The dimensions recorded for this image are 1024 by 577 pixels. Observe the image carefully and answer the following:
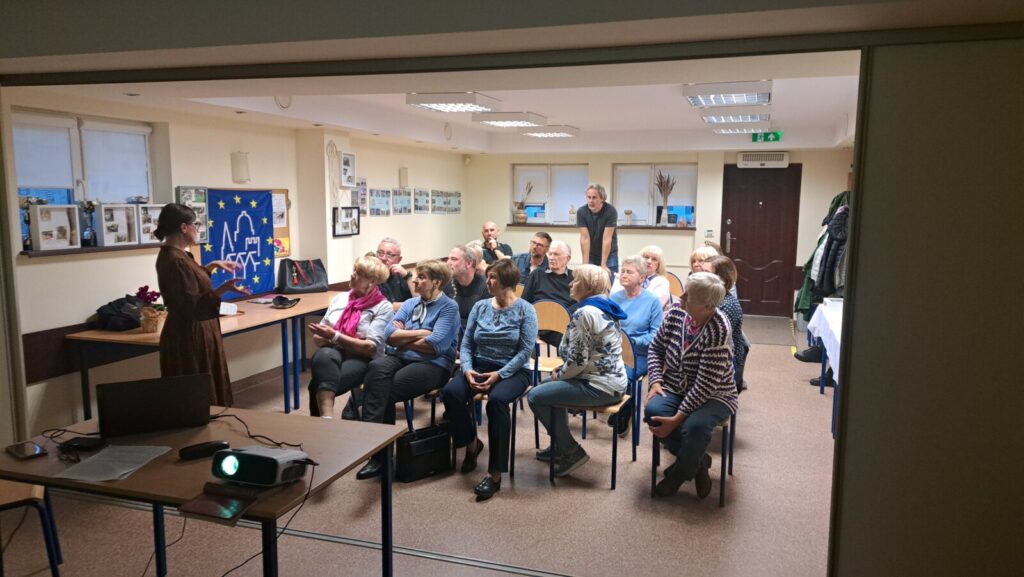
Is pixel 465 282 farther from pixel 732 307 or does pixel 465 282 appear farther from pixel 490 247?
pixel 490 247

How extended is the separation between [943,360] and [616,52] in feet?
5.04

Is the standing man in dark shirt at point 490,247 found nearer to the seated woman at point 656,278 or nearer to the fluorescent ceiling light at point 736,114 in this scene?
the seated woman at point 656,278

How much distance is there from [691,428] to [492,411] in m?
1.04

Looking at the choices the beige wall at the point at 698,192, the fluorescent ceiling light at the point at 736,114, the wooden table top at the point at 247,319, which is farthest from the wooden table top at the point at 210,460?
the beige wall at the point at 698,192

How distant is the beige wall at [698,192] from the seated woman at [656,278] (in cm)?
440

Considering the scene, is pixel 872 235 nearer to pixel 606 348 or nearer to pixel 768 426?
pixel 606 348

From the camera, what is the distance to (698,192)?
932 cm

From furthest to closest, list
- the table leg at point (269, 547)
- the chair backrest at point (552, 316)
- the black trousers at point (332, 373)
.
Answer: the chair backrest at point (552, 316), the black trousers at point (332, 373), the table leg at point (269, 547)

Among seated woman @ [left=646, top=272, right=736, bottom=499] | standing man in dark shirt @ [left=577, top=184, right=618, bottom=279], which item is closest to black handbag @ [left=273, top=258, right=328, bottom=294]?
standing man in dark shirt @ [left=577, top=184, right=618, bottom=279]

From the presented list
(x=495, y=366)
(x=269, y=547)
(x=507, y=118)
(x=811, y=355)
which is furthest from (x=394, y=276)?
(x=811, y=355)

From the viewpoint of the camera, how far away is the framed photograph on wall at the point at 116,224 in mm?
4395

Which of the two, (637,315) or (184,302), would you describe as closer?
(184,302)

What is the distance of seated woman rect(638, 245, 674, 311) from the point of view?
4883 millimetres

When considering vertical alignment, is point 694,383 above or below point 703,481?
above
